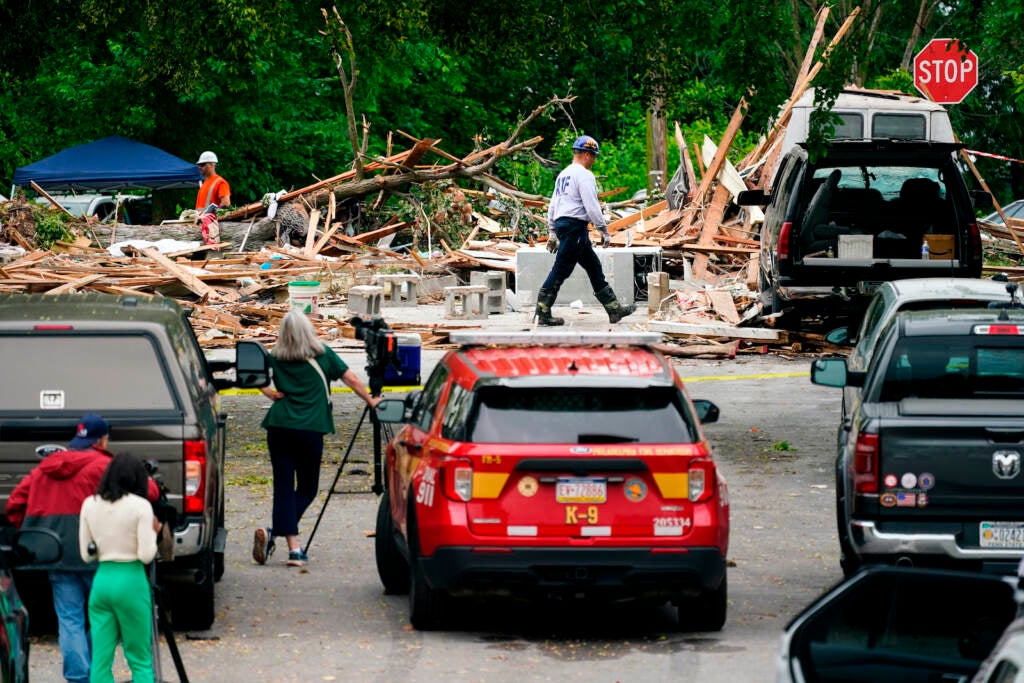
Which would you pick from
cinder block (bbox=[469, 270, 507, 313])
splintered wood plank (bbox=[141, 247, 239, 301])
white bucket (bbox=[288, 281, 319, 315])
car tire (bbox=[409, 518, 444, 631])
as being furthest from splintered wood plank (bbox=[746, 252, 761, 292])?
car tire (bbox=[409, 518, 444, 631])

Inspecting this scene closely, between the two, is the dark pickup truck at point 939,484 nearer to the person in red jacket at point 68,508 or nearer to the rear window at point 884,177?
the person in red jacket at point 68,508

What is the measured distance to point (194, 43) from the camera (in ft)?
55.8

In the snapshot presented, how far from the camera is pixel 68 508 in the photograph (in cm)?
802

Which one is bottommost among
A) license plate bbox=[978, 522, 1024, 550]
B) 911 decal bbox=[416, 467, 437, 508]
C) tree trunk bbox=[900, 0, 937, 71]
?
license plate bbox=[978, 522, 1024, 550]

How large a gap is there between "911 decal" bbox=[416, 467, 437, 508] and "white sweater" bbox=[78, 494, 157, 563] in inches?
72.9

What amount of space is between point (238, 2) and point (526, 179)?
2248 cm

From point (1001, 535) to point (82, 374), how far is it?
15.8 feet

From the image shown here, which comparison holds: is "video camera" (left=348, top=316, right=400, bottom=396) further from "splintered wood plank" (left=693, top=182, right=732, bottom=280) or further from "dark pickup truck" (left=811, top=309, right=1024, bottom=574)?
"splintered wood plank" (left=693, top=182, right=732, bottom=280)

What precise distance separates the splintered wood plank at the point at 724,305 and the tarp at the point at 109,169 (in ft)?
60.1

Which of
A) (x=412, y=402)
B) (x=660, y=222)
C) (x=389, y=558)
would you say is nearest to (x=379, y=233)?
(x=660, y=222)

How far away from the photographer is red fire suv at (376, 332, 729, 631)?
29.1 ft

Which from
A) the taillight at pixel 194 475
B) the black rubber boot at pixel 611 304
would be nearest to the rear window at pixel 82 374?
the taillight at pixel 194 475

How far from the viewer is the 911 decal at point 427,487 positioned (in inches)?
352

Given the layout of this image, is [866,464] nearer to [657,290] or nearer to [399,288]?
[657,290]
